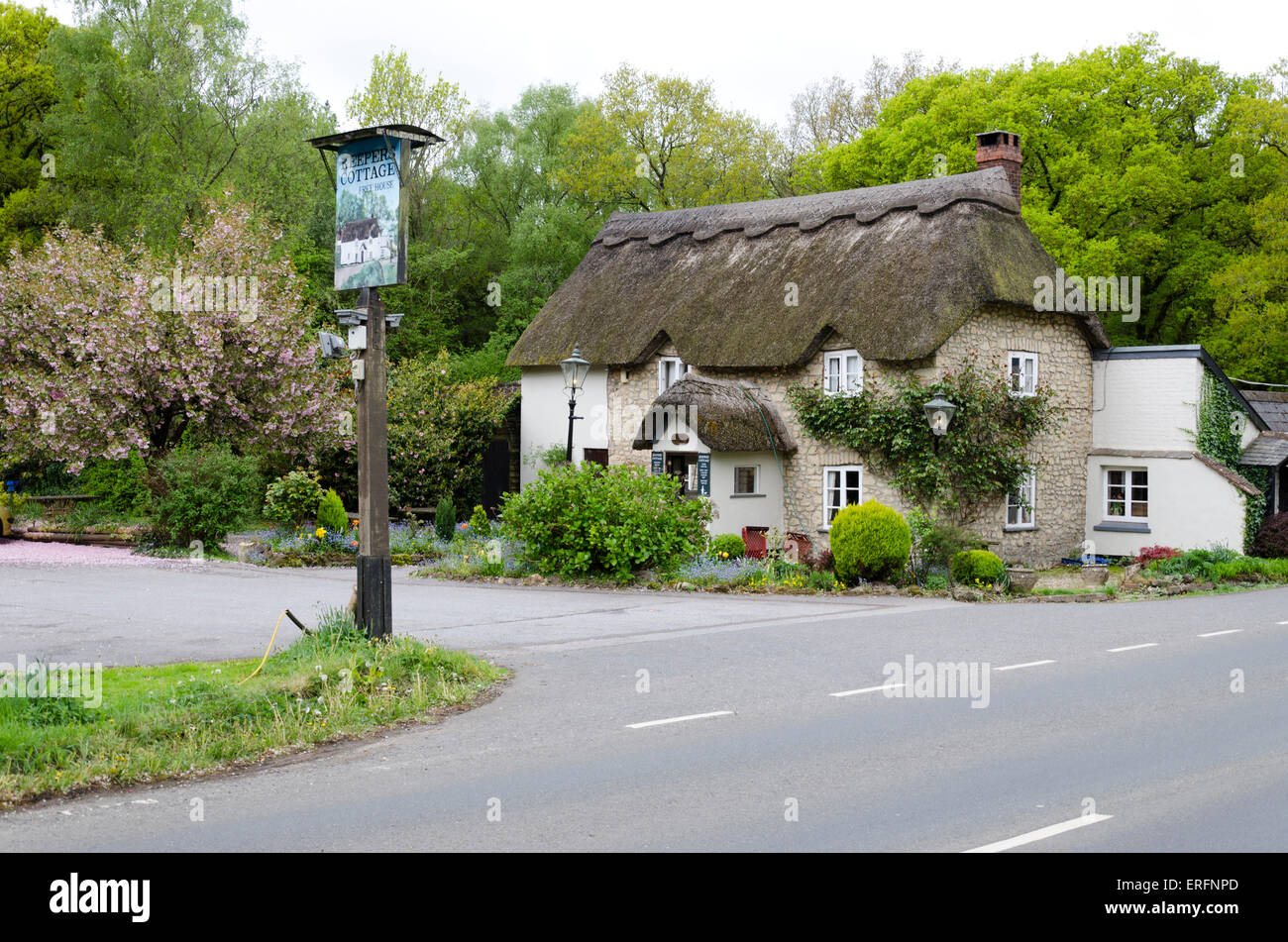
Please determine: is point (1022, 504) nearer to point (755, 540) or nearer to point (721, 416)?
point (755, 540)

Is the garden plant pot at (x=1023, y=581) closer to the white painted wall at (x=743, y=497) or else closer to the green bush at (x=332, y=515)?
the white painted wall at (x=743, y=497)

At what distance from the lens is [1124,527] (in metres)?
27.5

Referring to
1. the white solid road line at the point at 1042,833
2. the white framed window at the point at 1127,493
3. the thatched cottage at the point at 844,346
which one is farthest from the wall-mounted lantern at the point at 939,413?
the white solid road line at the point at 1042,833

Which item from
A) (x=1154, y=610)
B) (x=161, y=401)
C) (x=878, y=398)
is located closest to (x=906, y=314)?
(x=878, y=398)

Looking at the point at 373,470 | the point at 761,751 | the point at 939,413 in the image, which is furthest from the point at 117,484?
the point at 761,751

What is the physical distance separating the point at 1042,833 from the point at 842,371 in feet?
66.6

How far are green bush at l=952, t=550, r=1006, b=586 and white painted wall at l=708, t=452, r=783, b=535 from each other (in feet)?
19.5

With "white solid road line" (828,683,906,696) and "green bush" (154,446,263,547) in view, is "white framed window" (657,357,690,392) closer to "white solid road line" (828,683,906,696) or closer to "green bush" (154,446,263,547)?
"green bush" (154,446,263,547)

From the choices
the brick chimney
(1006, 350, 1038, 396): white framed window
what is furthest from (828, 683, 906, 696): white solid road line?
the brick chimney

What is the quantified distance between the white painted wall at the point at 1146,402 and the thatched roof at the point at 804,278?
0.98 metres

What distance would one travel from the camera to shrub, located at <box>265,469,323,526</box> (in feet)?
86.0

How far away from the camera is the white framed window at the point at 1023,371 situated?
26.2 metres
